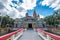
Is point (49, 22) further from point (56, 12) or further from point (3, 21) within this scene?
point (3, 21)

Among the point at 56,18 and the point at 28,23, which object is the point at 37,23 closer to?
the point at 28,23

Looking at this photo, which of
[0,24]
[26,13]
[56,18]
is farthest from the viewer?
[26,13]

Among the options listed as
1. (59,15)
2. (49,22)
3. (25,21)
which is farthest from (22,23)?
(59,15)

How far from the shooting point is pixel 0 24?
245 ft

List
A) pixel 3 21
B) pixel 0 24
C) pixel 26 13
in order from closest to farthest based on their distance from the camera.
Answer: pixel 0 24 → pixel 3 21 → pixel 26 13

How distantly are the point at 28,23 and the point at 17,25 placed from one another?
5.77 meters

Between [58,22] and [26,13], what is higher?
[26,13]

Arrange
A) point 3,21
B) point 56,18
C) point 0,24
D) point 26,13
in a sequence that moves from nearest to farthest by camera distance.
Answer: point 0,24, point 3,21, point 56,18, point 26,13

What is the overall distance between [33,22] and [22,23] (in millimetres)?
5296

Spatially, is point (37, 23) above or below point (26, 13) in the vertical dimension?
below

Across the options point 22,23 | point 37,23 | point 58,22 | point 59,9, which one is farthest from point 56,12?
point 22,23

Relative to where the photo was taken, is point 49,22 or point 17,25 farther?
point 49,22

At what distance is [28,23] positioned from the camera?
246 ft

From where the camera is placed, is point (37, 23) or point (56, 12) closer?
point (37, 23)
